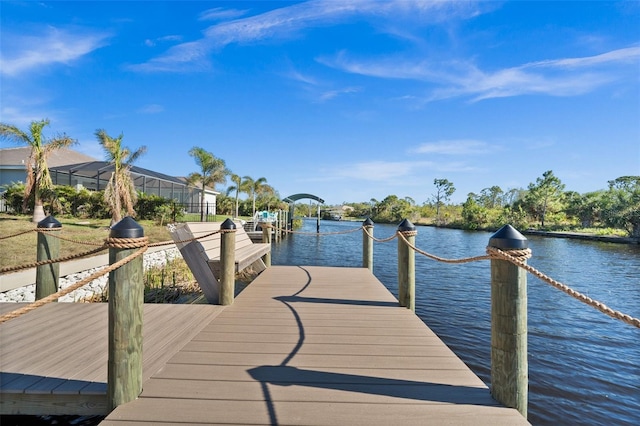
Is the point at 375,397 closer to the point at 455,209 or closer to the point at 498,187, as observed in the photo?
the point at 455,209

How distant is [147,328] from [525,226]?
4413 centimetres

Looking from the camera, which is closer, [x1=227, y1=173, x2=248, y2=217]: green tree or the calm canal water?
the calm canal water

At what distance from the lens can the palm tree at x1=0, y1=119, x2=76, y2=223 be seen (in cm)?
1403

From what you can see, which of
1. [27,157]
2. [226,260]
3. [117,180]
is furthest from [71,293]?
[27,157]

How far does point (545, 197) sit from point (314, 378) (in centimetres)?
4725

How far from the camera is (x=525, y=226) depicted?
129ft

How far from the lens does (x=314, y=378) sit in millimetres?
2148

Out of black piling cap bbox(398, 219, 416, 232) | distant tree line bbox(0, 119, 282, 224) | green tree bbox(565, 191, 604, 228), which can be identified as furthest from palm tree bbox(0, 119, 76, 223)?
green tree bbox(565, 191, 604, 228)

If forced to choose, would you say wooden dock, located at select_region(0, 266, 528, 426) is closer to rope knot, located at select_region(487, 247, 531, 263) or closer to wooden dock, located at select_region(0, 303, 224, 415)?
wooden dock, located at select_region(0, 303, 224, 415)

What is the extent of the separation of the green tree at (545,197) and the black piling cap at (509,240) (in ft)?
149

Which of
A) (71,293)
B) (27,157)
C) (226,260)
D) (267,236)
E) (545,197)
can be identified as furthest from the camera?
(545,197)

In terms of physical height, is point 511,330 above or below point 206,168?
below

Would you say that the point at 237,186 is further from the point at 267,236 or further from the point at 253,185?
the point at 267,236

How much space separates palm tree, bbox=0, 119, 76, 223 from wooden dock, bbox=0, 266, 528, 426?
569 inches
